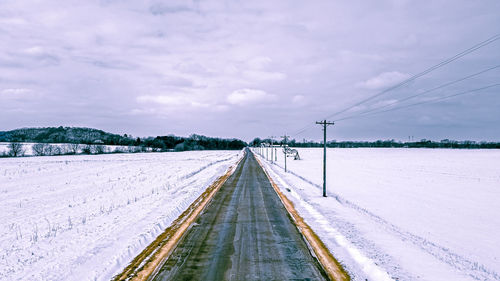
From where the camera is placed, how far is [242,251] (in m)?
7.12

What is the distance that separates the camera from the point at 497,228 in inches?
456

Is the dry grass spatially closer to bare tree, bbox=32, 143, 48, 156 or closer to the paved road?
the paved road

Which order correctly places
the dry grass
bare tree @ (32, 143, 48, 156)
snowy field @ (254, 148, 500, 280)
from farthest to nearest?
bare tree @ (32, 143, 48, 156)
snowy field @ (254, 148, 500, 280)
the dry grass

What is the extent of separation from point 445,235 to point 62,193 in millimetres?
22875

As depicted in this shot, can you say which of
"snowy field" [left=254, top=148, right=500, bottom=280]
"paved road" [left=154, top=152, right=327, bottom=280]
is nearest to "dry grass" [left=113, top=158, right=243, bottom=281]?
"paved road" [left=154, top=152, right=327, bottom=280]

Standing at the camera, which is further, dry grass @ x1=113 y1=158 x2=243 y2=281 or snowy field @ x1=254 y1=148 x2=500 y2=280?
snowy field @ x1=254 y1=148 x2=500 y2=280

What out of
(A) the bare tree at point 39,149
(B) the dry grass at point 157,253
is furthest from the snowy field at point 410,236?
(A) the bare tree at point 39,149

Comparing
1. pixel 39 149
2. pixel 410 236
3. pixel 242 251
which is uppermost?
pixel 39 149

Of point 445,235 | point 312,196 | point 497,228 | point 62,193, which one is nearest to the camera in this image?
point 445,235

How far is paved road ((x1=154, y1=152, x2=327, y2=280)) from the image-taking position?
227 inches

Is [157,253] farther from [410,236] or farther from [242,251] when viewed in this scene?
[410,236]

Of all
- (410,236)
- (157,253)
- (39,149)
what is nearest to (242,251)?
(157,253)

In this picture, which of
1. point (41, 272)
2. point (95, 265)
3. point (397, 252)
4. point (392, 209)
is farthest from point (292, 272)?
point (392, 209)

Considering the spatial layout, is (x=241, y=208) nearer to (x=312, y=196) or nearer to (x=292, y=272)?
(x=312, y=196)
